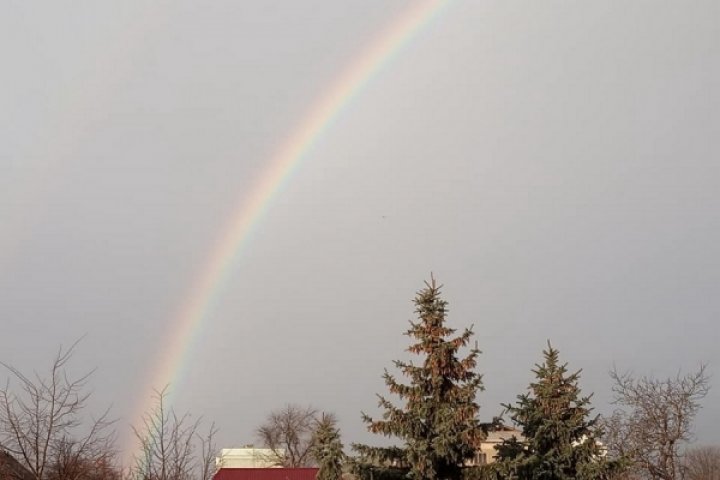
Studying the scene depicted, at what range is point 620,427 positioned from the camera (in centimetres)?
3011

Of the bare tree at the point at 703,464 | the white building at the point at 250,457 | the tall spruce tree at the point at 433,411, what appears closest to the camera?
the tall spruce tree at the point at 433,411

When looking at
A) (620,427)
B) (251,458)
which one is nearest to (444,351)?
(620,427)

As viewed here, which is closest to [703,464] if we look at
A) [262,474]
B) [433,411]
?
[262,474]

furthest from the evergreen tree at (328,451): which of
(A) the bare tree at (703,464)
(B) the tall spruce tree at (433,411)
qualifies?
(A) the bare tree at (703,464)

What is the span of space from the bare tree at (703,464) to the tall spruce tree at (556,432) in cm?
1965

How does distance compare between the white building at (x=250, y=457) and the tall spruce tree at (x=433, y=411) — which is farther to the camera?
the white building at (x=250, y=457)

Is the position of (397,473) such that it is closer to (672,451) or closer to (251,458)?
(672,451)

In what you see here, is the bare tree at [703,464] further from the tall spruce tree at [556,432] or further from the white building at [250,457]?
the white building at [250,457]

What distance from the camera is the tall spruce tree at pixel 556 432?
2116 centimetres

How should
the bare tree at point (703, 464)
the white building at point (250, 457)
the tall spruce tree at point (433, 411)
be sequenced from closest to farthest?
the tall spruce tree at point (433, 411) → the bare tree at point (703, 464) → the white building at point (250, 457)

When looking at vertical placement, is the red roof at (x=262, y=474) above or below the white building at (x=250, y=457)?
below

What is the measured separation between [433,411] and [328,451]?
3.02 metres

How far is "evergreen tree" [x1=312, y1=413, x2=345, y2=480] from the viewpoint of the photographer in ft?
63.9

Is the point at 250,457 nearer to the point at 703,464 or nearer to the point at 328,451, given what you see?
the point at 703,464
